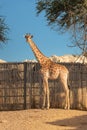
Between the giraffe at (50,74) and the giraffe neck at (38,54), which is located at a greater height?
the giraffe neck at (38,54)

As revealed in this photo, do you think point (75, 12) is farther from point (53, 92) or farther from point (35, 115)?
point (35, 115)

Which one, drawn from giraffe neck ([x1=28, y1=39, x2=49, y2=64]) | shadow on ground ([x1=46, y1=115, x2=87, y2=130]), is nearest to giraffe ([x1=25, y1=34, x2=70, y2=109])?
giraffe neck ([x1=28, y1=39, x2=49, y2=64])

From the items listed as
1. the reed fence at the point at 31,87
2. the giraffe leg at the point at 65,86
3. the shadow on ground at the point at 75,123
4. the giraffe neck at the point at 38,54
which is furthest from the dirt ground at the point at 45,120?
the giraffe neck at the point at 38,54

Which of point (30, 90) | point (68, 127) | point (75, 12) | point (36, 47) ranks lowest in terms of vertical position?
point (68, 127)

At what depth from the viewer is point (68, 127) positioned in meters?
14.9

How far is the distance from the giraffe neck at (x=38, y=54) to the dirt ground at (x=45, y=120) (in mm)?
2308

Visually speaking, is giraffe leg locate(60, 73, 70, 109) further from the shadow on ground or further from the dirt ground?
the shadow on ground

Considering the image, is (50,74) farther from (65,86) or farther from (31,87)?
(31,87)

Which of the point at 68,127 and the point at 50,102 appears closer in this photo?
the point at 68,127

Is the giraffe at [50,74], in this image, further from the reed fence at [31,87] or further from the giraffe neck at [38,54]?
the reed fence at [31,87]

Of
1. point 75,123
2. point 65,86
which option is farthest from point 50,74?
point 75,123

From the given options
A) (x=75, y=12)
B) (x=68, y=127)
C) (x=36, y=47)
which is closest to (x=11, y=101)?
(x=36, y=47)

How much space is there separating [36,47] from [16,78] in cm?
A: 160

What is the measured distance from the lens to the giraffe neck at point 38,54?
1953 cm
